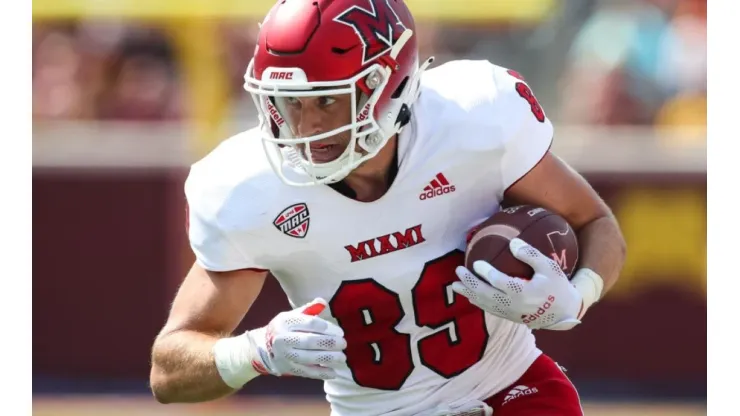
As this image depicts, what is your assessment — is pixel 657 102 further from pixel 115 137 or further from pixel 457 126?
pixel 457 126

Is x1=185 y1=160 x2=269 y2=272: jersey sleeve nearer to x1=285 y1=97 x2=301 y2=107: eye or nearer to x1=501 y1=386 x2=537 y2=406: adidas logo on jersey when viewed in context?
x1=285 y1=97 x2=301 y2=107: eye

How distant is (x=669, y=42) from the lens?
732cm

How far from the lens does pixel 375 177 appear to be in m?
3.28

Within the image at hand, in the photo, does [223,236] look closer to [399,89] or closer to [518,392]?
[399,89]

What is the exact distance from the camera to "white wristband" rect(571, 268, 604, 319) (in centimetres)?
326

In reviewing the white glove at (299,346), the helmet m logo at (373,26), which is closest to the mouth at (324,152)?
the helmet m logo at (373,26)

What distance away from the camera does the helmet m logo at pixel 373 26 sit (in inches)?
124

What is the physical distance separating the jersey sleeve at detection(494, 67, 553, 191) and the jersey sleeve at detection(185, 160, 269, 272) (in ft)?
2.18

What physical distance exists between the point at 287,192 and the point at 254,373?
467 mm

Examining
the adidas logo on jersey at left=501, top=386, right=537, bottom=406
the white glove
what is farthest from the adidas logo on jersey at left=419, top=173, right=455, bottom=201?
the adidas logo on jersey at left=501, top=386, right=537, bottom=406

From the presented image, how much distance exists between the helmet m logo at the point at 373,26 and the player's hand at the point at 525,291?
1.88 ft

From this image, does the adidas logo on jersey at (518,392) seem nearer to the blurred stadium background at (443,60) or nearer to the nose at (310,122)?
the nose at (310,122)

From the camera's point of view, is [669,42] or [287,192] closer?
[287,192]

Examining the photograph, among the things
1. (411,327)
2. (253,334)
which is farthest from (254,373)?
(411,327)
